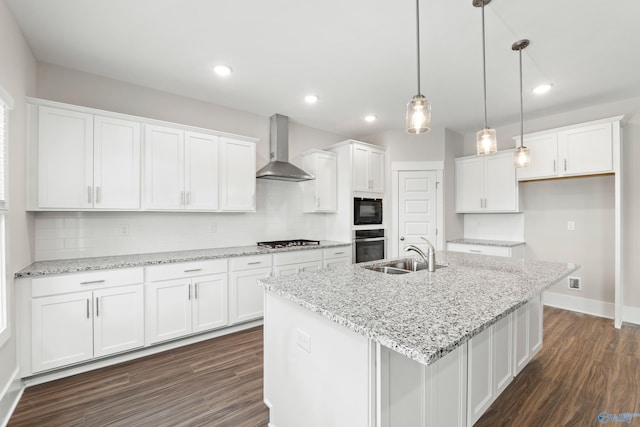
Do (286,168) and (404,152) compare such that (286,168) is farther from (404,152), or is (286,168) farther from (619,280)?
(619,280)

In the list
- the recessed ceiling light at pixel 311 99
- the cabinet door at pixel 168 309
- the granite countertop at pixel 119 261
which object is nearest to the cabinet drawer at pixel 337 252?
the granite countertop at pixel 119 261

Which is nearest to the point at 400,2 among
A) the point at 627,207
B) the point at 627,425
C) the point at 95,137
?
the point at 95,137

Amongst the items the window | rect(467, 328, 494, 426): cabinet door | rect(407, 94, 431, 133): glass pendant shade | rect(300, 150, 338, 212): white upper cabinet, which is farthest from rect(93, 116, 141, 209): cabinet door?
rect(467, 328, 494, 426): cabinet door

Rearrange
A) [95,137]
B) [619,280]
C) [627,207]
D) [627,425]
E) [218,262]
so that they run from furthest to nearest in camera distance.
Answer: [627,207] < [619,280] < [218,262] < [95,137] < [627,425]

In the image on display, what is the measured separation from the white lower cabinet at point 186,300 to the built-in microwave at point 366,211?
2.05 m

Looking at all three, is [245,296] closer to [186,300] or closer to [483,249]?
[186,300]

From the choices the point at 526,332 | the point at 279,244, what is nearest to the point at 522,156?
the point at 526,332

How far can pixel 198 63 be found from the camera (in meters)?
2.65

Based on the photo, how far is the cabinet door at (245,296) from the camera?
320cm

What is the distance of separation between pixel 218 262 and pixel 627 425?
335 centimetres

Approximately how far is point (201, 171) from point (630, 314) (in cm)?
533

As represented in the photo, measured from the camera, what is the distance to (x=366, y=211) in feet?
14.6

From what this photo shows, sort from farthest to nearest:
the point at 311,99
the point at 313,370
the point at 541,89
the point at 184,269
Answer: the point at 311,99 < the point at 541,89 < the point at 184,269 < the point at 313,370

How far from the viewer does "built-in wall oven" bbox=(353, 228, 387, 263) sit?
4.36 meters
